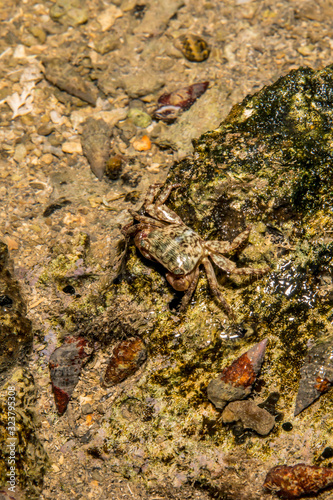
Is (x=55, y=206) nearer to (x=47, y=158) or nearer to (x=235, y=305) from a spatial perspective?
(x=47, y=158)

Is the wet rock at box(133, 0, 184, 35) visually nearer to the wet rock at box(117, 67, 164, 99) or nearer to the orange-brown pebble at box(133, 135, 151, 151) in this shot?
the wet rock at box(117, 67, 164, 99)

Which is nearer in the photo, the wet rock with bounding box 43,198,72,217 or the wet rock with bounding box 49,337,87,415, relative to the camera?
the wet rock with bounding box 49,337,87,415

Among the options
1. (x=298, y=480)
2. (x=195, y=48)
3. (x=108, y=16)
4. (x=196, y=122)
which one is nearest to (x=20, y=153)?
(x=196, y=122)

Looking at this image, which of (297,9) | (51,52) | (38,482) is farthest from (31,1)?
(38,482)

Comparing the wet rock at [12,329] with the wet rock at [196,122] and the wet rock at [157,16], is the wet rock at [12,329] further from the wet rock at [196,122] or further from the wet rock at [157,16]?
the wet rock at [157,16]

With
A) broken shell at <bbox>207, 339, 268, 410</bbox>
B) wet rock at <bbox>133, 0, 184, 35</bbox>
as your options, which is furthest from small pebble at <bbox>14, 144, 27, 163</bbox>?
broken shell at <bbox>207, 339, 268, 410</bbox>

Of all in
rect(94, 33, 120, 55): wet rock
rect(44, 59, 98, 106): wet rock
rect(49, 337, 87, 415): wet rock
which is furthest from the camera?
rect(94, 33, 120, 55): wet rock

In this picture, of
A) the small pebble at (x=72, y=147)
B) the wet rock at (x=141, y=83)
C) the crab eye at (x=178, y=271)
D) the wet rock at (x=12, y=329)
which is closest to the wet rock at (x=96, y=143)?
the small pebble at (x=72, y=147)
